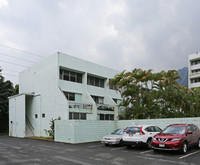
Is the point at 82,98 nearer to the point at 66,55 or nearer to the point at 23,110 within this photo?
the point at 66,55

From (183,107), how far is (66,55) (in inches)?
530

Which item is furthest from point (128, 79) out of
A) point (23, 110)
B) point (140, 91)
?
point (23, 110)

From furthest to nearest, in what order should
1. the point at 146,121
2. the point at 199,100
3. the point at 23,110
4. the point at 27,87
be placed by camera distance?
the point at 27,87 → the point at 23,110 → the point at 199,100 → the point at 146,121

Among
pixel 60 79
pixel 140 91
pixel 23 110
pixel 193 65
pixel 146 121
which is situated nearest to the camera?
pixel 146 121

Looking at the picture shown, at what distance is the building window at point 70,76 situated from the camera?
79.5 feet

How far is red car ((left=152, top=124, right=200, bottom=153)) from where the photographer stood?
1053 centimetres

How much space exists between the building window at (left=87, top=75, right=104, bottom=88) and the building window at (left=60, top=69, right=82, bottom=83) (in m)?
1.66

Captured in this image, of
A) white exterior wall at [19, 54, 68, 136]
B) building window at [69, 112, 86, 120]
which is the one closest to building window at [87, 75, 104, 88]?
building window at [69, 112, 86, 120]

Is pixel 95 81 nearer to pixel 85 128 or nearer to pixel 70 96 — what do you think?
pixel 70 96

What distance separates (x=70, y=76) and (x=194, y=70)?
143 ft

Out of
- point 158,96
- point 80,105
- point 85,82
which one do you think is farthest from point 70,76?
point 158,96

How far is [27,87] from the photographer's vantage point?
92.5 feet

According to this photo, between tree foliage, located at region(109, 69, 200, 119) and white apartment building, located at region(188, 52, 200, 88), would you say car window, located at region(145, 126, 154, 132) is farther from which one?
white apartment building, located at region(188, 52, 200, 88)

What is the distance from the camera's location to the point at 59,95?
73.2 feet
